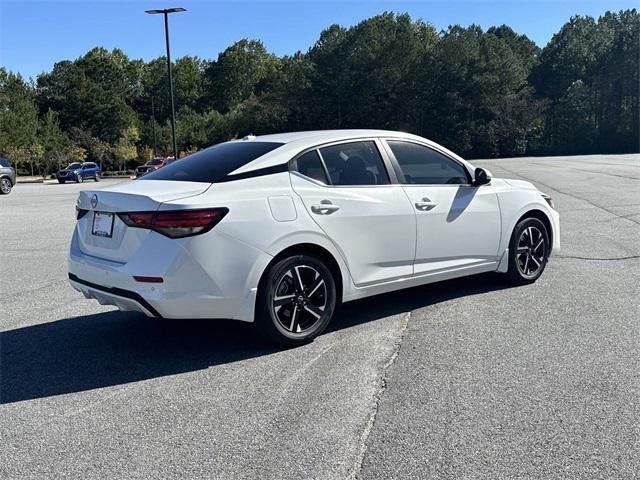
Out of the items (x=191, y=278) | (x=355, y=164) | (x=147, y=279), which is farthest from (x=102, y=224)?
(x=355, y=164)

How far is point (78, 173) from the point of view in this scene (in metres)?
42.2

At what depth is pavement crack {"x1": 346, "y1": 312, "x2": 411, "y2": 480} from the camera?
→ 3.05m

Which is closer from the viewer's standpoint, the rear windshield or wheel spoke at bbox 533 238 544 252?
the rear windshield

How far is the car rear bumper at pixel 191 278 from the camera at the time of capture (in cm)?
427

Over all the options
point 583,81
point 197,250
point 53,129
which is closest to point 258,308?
point 197,250

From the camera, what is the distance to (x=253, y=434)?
3.42m

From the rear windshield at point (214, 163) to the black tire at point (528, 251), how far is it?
9.26 feet

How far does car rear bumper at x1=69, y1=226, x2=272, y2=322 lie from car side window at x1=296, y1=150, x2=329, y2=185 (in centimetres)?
87

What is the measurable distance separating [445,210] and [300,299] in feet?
5.71

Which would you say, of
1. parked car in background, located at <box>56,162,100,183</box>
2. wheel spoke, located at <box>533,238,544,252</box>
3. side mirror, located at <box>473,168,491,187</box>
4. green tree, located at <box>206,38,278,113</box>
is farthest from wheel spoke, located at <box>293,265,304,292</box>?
green tree, located at <box>206,38,278,113</box>

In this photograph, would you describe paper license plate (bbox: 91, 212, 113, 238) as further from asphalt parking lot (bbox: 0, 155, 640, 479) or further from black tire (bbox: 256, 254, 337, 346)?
black tire (bbox: 256, 254, 337, 346)

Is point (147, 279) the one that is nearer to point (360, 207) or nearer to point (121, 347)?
point (121, 347)

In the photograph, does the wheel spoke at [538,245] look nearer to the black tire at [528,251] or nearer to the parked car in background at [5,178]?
the black tire at [528,251]

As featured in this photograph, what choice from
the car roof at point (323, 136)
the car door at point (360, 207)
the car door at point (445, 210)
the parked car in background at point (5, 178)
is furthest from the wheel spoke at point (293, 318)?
the parked car in background at point (5, 178)
